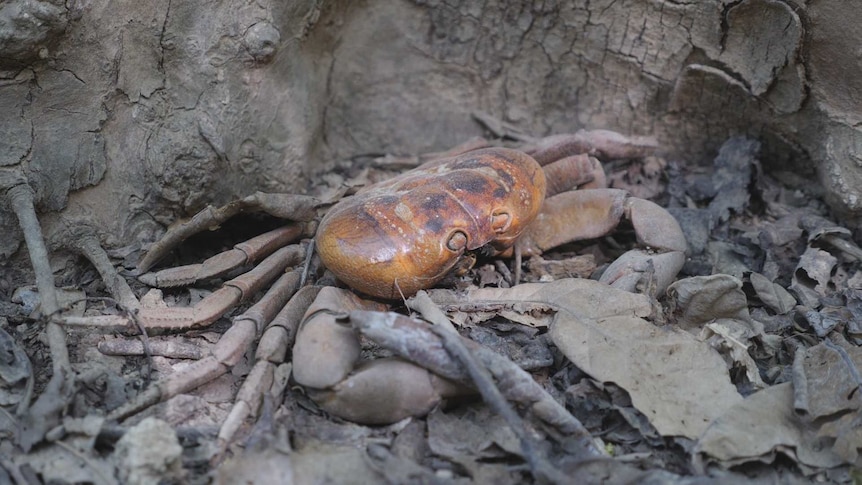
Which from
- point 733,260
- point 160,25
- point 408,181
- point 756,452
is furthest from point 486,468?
point 160,25

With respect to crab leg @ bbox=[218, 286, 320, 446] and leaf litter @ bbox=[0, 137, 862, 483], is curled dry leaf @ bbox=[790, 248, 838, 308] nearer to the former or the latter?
leaf litter @ bbox=[0, 137, 862, 483]

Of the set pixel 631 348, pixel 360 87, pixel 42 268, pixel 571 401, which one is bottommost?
pixel 571 401

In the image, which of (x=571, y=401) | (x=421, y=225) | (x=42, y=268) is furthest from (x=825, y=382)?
(x=42, y=268)

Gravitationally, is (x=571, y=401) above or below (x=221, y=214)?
below

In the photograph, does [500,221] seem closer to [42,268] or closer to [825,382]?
[825,382]

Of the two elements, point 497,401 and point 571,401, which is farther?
point 571,401

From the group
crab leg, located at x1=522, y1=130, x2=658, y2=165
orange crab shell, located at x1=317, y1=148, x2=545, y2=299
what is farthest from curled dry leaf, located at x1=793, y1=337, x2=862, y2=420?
crab leg, located at x1=522, y1=130, x2=658, y2=165

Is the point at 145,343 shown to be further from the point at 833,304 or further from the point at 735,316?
the point at 833,304
